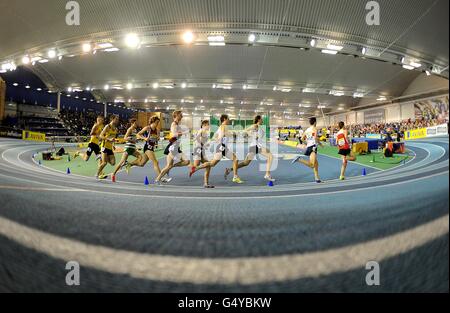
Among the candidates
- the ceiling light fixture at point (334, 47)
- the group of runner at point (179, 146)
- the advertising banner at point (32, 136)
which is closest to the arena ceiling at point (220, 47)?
the ceiling light fixture at point (334, 47)

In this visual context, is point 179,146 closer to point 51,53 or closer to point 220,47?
point 220,47

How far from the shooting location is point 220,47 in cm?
1286

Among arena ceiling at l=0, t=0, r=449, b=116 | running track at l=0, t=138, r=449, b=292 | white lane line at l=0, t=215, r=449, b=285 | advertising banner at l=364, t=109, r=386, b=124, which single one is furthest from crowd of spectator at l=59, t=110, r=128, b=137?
advertising banner at l=364, t=109, r=386, b=124

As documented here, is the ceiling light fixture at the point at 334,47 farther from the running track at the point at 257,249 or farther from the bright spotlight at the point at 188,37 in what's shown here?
the running track at the point at 257,249

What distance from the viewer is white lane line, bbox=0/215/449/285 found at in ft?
1.15

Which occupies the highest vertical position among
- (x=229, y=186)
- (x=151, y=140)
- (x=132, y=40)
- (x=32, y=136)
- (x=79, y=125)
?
(x=132, y=40)

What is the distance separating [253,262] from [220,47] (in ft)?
46.8

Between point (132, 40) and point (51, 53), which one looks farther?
point (51, 53)

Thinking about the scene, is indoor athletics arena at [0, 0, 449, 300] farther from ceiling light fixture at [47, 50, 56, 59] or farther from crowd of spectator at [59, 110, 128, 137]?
crowd of spectator at [59, 110, 128, 137]

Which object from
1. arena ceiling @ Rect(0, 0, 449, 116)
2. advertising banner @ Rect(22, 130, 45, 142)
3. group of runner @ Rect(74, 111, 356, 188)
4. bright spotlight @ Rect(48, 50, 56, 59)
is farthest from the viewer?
advertising banner @ Rect(22, 130, 45, 142)

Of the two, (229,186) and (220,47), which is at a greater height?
(220,47)

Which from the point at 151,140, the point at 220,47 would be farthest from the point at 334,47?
the point at 151,140

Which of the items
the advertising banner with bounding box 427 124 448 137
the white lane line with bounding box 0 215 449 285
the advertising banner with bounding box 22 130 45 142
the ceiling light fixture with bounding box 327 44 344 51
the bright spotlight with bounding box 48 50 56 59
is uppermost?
the bright spotlight with bounding box 48 50 56 59

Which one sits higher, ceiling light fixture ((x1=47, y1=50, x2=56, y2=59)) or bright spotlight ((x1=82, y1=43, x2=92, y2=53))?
ceiling light fixture ((x1=47, y1=50, x2=56, y2=59))
